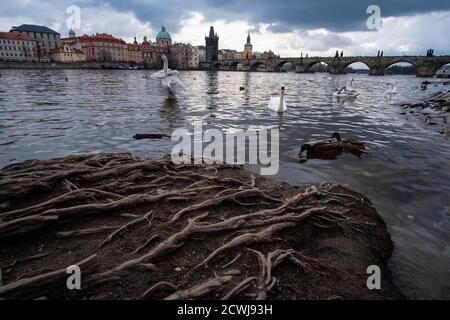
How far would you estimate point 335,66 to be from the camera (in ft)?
528

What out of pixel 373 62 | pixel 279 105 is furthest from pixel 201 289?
pixel 373 62

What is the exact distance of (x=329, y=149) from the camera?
472 inches
